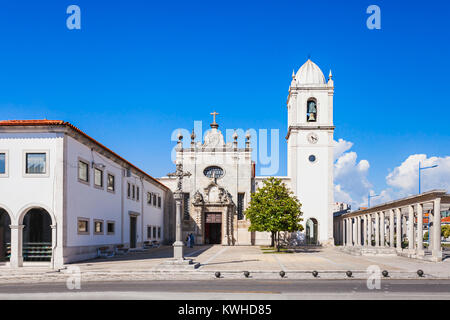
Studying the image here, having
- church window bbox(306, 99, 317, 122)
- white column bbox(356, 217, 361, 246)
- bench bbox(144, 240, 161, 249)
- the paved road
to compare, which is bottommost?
bench bbox(144, 240, 161, 249)

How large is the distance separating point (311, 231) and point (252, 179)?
9.25m

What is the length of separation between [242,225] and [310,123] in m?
14.3

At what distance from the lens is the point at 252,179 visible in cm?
5281

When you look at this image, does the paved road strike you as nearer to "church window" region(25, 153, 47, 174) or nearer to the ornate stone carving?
"church window" region(25, 153, 47, 174)

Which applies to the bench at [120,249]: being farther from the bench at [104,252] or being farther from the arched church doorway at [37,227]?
the arched church doorway at [37,227]

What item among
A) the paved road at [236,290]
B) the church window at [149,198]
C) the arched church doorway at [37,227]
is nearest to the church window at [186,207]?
the church window at [149,198]

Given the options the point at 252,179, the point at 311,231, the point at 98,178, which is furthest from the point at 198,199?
the point at 98,178

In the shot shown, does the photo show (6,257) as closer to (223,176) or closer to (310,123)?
(223,176)

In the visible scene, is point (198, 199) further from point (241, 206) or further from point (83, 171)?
point (83, 171)

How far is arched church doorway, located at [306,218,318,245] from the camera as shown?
1976 inches

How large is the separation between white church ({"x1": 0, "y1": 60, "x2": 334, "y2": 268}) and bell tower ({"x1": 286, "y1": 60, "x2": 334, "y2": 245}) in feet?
0.38

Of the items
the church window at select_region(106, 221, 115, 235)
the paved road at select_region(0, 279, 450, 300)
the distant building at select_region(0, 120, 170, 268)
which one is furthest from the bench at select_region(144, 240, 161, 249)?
the paved road at select_region(0, 279, 450, 300)

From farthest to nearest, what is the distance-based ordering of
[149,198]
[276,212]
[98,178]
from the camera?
1. [149,198]
2. [276,212]
3. [98,178]
